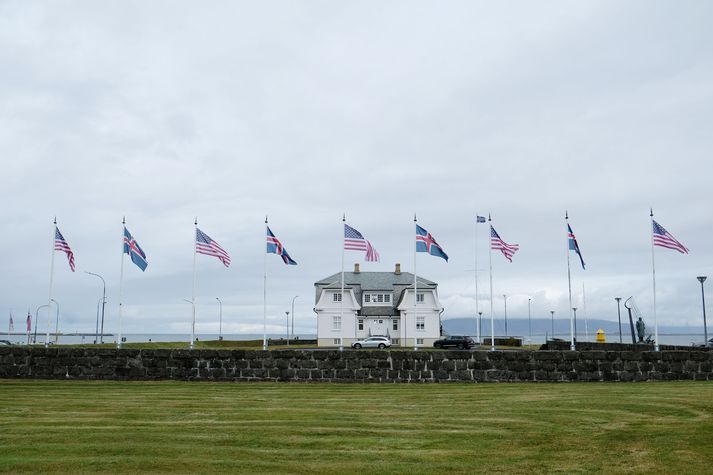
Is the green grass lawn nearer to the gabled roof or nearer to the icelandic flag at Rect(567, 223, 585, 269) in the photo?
the icelandic flag at Rect(567, 223, 585, 269)

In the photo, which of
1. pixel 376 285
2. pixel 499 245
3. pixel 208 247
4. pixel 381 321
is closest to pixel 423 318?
pixel 381 321

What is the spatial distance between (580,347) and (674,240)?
17.2 meters

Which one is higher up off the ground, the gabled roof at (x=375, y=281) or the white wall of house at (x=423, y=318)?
the gabled roof at (x=375, y=281)

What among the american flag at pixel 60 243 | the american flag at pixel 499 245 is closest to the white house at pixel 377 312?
the american flag at pixel 499 245

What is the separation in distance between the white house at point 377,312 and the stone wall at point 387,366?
37850mm

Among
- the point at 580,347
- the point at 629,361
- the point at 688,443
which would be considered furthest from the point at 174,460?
the point at 580,347

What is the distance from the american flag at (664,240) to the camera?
2977cm

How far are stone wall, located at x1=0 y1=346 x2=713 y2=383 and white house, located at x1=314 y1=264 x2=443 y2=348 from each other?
37850mm

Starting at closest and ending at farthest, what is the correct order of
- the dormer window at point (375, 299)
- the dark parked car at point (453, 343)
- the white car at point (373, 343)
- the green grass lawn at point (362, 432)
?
the green grass lawn at point (362, 432)
the white car at point (373, 343)
the dark parked car at point (453, 343)
the dormer window at point (375, 299)

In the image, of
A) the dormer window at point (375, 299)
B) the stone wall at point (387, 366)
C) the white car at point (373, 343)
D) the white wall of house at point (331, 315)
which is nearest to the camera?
the stone wall at point (387, 366)

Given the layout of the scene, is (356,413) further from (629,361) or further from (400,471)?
(629,361)

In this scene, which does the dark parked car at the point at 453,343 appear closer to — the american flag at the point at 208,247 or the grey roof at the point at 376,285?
the grey roof at the point at 376,285

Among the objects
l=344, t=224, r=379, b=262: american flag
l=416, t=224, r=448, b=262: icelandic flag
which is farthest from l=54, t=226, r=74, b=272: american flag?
l=416, t=224, r=448, b=262: icelandic flag

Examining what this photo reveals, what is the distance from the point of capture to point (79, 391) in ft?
74.0
